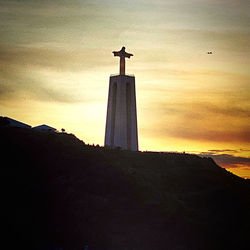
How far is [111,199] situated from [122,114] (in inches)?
683

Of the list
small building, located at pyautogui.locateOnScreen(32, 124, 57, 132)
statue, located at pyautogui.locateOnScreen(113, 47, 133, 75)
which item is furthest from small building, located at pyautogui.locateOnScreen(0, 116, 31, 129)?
statue, located at pyautogui.locateOnScreen(113, 47, 133, 75)

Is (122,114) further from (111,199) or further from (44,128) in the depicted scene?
(111,199)

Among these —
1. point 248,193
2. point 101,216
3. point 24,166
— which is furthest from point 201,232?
point 24,166

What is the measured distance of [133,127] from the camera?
55125 millimetres

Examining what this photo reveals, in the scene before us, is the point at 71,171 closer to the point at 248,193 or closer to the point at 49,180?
the point at 49,180

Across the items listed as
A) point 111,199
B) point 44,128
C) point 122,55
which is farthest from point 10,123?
point 111,199

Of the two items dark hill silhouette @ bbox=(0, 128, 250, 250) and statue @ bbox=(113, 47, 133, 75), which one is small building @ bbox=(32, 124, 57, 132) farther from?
statue @ bbox=(113, 47, 133, 75)

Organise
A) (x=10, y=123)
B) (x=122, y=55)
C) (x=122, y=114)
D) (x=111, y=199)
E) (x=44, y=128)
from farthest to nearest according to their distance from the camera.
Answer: (x=122, y=55), (x=122, y=114), (x=44, y=128), (x=10, y=123), (x=111, y=199)

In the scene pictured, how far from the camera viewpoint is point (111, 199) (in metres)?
38.5

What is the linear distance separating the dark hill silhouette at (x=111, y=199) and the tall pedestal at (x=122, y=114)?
6380 millimetres

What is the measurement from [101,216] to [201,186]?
12149 mm

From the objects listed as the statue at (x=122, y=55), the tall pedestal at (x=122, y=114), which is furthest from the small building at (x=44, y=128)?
the statue at (x=122, y=55)

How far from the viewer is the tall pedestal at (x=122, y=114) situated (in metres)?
54.5

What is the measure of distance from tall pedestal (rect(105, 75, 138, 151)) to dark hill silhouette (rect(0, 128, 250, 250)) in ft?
20.9
